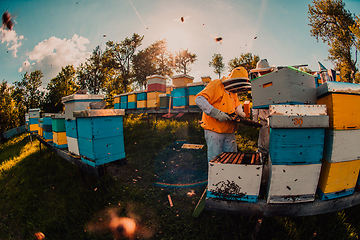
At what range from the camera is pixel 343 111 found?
4.24ft

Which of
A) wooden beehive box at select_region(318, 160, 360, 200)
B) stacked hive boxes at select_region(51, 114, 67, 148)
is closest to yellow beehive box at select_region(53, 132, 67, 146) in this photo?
stacked hive boxes at select_region(51, 114, 67, 148)

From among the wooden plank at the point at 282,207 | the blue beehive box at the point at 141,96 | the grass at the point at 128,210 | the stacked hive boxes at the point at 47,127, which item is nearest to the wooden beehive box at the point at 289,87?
the wooden plank at the point at 282,207

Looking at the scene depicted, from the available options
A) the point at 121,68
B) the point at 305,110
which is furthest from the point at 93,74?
the point at 305,110

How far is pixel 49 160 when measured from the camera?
5.14 metres

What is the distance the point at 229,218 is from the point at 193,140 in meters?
3.03

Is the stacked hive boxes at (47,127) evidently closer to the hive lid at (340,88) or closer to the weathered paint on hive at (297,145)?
the weathered paint on hive at (297,145)

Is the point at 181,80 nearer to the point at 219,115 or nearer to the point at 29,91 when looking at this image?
the point at 219,115

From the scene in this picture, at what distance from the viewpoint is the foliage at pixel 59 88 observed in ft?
51.5

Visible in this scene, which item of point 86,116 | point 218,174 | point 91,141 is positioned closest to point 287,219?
point 218,174

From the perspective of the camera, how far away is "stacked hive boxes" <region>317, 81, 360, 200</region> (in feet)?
4.18

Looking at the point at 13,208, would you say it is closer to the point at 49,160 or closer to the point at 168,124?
the point at 49,160

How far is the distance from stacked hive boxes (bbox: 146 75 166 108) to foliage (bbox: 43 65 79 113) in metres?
12.5

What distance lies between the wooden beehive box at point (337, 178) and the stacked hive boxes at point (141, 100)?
694 cm

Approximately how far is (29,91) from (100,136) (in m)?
22.1
